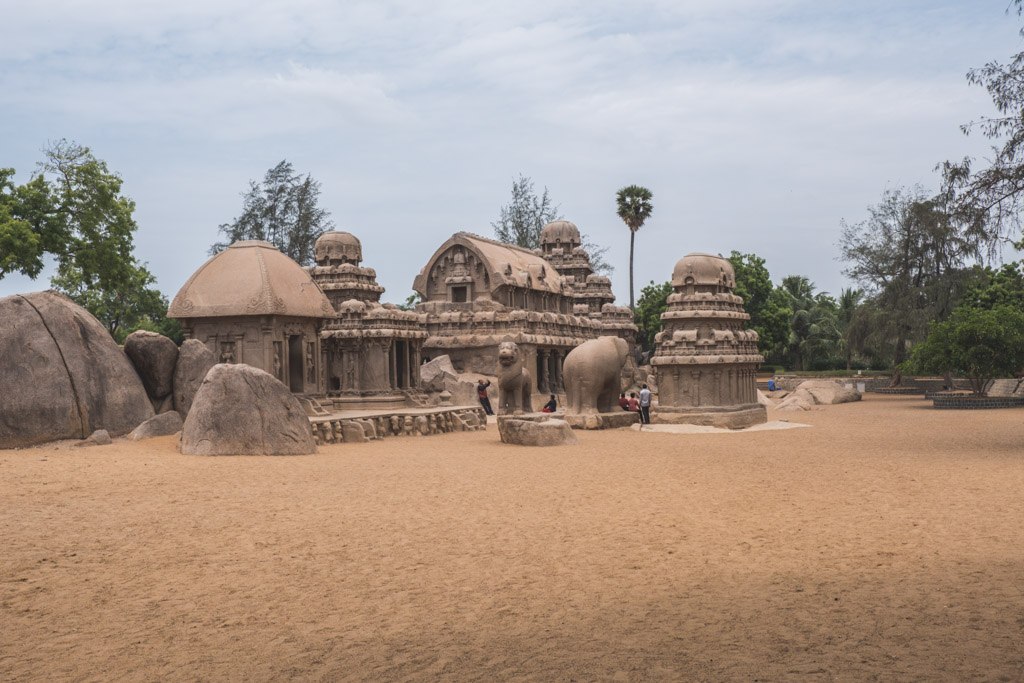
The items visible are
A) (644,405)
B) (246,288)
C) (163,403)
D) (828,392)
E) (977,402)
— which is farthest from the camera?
(828,392)

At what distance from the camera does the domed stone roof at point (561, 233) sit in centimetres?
5019

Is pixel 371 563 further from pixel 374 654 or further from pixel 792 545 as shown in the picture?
pixel 792 545

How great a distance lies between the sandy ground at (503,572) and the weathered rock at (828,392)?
25.6 m

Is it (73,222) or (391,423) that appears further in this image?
(73,222)

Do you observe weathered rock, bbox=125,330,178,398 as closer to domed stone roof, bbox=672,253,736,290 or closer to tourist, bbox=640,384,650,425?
tourist, bbox=640,384,650,425

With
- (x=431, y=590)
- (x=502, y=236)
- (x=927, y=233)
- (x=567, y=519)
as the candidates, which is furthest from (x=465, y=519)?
(x=502, y=236)

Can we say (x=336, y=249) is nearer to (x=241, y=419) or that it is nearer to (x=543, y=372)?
(x=543, y=372)

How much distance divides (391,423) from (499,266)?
17717mm

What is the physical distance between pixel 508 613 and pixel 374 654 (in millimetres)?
1299

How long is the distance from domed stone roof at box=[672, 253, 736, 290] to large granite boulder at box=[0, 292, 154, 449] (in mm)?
15654

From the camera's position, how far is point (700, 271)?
90.5 ft

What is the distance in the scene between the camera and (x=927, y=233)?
45.6 metres

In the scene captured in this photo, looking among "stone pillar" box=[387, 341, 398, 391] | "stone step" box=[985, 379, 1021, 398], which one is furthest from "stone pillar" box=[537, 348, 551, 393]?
"stone step" box=[985, 379, 1021, 398]

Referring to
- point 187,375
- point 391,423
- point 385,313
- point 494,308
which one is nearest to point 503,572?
point 187,375
